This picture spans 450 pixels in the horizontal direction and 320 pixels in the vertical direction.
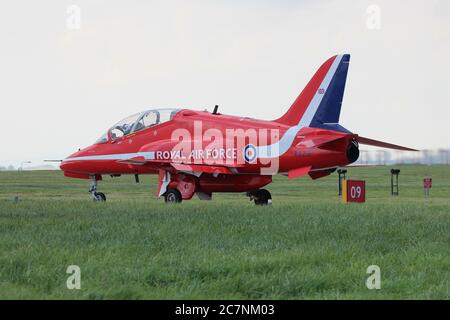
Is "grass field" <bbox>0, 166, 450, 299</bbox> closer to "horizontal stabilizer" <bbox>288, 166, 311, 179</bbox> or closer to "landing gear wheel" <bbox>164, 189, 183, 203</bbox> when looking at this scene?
"horizontal stabilizer" <bbox>288, 166, 311, 179</bbox>

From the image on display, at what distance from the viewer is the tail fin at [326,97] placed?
2530cm

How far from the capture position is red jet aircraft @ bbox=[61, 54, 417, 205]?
2425 cm

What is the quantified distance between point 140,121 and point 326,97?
7277 mm

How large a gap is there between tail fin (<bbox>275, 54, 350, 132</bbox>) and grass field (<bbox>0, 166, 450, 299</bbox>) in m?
7.53

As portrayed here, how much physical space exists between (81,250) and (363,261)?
15.0 feet

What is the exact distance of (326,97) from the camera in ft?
83.2

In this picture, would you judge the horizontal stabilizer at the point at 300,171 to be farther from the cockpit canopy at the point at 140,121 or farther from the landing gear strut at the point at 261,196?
the cockpit canopy at the point at 140,121

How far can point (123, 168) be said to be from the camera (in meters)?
28.6

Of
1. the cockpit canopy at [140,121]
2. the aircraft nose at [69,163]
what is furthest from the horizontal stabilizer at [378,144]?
the aircraft nose at [69,163]

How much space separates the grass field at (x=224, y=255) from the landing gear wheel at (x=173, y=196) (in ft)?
27.1

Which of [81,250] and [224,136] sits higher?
[224,136]

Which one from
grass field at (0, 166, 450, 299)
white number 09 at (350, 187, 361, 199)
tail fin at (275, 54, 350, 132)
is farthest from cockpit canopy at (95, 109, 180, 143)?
grass field at (0, 166, 450, 299)
